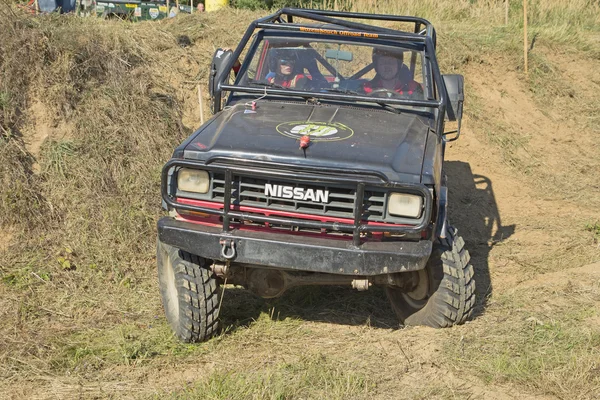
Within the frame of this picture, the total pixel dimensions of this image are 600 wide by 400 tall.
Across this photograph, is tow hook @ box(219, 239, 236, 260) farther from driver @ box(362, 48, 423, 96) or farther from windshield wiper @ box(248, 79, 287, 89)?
driver @ box(362, 48, 423, 96)

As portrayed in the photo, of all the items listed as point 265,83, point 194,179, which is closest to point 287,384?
point 194,179

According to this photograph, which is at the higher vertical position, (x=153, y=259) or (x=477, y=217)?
(x=153, y=259)

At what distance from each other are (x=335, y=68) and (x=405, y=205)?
1.83 metres

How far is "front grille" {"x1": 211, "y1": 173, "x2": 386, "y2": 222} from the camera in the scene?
4.25 m

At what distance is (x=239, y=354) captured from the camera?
464 cm

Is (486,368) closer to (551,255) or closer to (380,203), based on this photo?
(380,203)

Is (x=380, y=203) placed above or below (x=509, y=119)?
above

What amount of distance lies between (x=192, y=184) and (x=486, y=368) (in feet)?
6.51

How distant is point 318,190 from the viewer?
423cm

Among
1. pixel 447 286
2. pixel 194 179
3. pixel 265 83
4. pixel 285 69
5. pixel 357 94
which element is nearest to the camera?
pixel 194 179

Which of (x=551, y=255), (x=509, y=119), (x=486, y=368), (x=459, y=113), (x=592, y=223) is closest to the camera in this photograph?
(x=486, y=368)

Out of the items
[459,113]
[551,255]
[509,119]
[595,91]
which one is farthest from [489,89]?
[459,113]

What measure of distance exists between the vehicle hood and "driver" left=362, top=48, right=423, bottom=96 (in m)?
0.29

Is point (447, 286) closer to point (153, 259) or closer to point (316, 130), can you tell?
point (316, 130)
